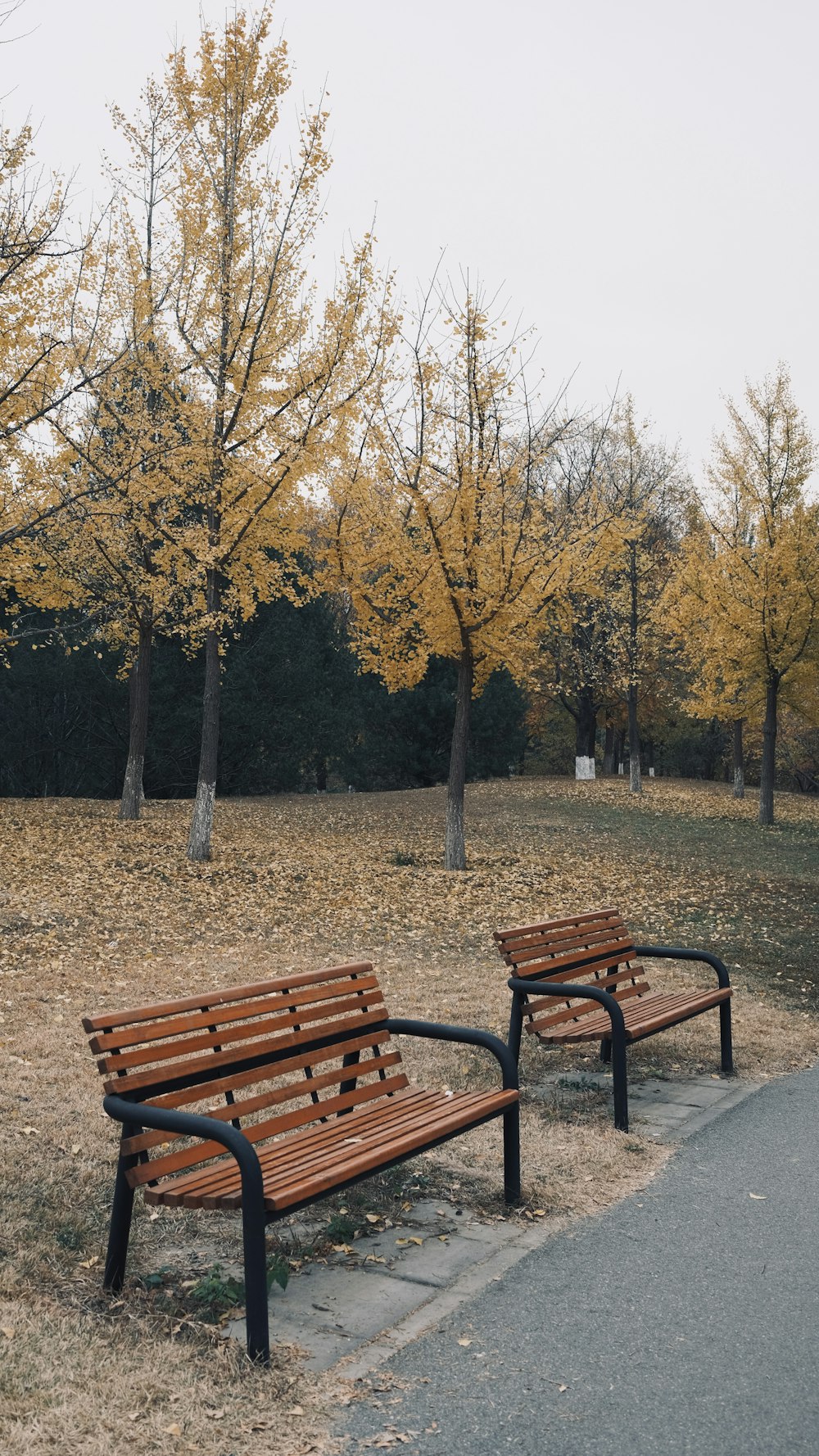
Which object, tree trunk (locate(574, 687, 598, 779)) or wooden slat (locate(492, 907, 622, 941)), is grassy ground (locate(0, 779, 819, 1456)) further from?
tree trunk (locate(574, 687, 598, 779))

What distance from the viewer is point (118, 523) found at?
15508mm

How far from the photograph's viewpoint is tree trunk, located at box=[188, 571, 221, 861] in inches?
569

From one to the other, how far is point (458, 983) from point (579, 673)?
23107mm

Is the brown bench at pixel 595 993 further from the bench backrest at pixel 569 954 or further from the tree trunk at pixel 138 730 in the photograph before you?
the tree trunk at pixel 138 730

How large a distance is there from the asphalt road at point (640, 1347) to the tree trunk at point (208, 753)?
1052cm

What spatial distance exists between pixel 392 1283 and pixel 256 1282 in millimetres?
670

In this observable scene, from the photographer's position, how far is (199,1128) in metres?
3.24

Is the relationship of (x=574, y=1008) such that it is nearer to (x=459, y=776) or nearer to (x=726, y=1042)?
(x=726, y=1042)

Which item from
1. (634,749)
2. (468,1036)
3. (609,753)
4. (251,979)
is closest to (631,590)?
(634,749)

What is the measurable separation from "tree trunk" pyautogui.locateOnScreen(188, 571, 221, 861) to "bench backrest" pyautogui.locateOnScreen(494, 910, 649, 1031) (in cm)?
822

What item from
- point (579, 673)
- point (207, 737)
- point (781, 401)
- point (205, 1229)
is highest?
point (781, 401)

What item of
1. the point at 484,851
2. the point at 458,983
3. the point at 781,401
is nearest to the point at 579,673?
the point at 781,401

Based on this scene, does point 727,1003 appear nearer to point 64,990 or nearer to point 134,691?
point 64,990

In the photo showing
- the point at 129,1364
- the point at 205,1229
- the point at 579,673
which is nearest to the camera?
the point at 129,1364
